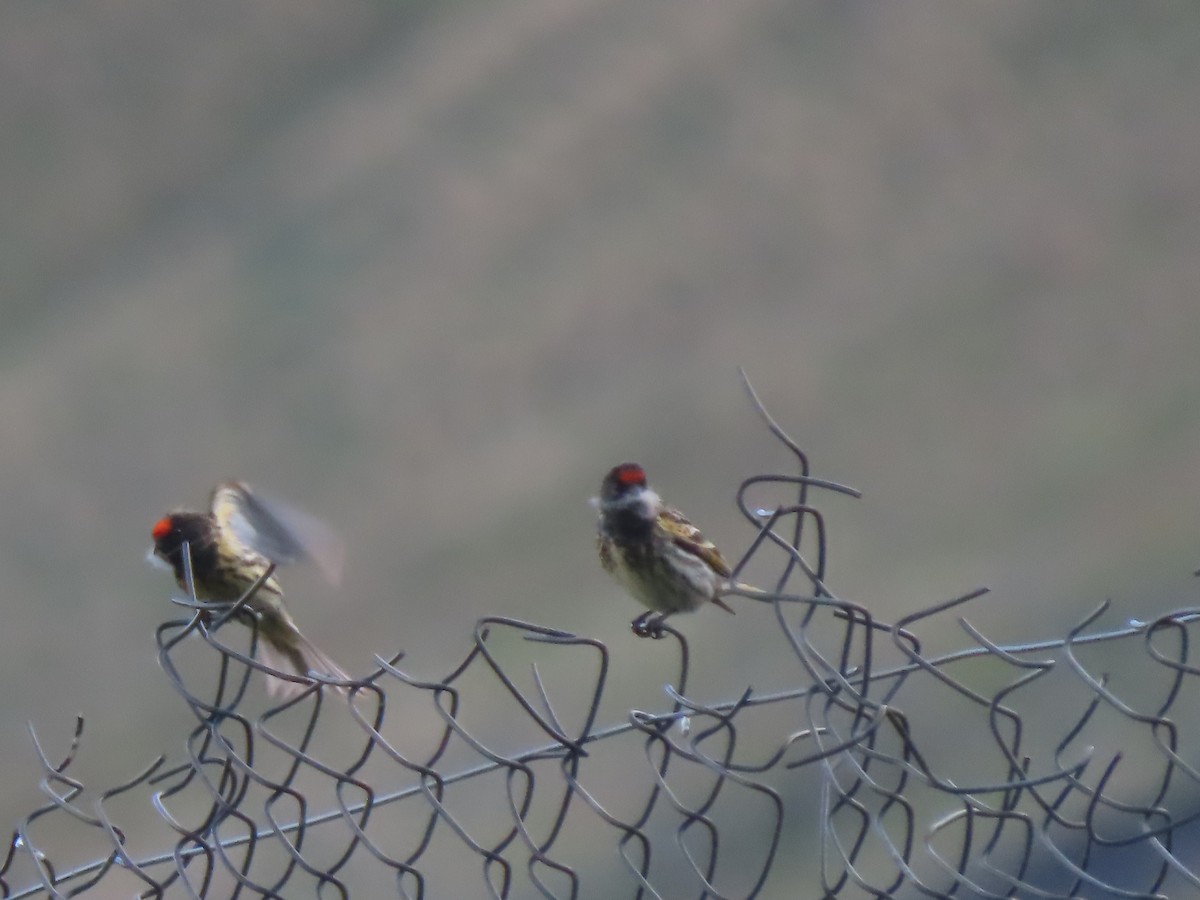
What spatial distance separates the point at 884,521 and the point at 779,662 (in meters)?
3.84

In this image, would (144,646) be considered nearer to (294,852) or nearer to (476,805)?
(476,805)

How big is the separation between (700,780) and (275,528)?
6.37 meters

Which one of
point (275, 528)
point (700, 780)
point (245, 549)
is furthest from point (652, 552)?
point (700, 780)

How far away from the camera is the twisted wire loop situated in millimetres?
2893

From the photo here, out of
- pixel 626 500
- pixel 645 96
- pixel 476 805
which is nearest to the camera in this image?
pixel 626 500

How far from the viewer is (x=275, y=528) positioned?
14.1 feet

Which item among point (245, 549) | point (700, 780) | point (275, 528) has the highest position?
point (700, 780)

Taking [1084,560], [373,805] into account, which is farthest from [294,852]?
[1084,560]

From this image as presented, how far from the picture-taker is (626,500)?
423 centimetres

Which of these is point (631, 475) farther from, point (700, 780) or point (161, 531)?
point (700, 780)

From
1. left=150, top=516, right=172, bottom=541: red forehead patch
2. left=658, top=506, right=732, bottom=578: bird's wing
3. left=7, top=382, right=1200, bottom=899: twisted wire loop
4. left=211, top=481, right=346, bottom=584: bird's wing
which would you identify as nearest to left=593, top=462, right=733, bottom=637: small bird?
left=658, top=506, right=732, bottom=578: bird's wing

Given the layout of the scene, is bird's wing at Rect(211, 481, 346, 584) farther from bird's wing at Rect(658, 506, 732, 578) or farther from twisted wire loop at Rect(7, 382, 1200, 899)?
bird's wing at Rect(658, 506, 732, 578)

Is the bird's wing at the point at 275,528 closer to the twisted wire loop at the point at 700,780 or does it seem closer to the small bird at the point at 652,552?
the twisted wire loop at the point at 700,780

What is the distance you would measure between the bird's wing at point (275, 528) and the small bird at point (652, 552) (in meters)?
0.70
